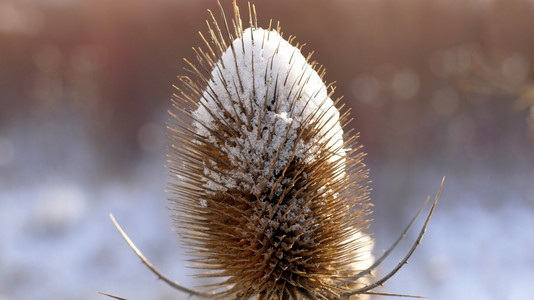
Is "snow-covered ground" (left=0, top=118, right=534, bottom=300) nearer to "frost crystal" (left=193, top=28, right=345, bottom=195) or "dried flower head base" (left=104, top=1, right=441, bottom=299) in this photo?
"dried flower head base" (left=104, top=1, right=441, bottom=299)

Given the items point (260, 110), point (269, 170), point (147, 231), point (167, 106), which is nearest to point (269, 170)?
point (269, 170)

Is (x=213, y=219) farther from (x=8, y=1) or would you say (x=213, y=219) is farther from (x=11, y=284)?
(x=8, y=1)

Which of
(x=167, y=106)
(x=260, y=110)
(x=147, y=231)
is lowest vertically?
(x=260, y=110)

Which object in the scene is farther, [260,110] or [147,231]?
[147,231]

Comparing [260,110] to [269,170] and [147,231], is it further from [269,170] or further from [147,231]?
[147,231]

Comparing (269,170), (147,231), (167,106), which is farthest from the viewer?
(167,106)

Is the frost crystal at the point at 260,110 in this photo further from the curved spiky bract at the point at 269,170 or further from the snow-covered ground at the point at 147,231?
the snow-covered ground at the point at 147,231

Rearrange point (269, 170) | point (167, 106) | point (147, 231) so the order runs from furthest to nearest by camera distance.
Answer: point (167, 106), point (147, 231), point (269, 170)

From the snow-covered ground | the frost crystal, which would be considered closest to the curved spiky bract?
the frost crystal
